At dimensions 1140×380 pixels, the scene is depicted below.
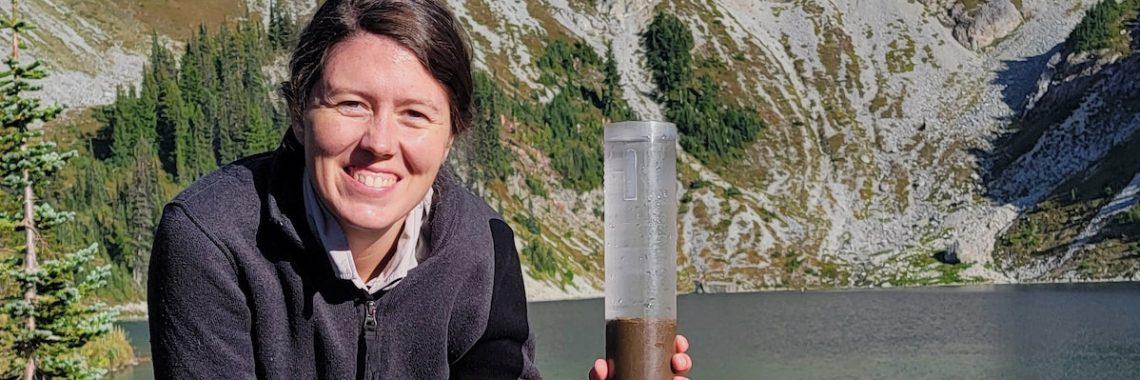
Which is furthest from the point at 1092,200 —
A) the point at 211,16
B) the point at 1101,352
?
the point at 211,16

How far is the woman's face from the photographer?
414 centimetres

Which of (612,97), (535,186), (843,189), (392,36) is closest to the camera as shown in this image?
(392,36)

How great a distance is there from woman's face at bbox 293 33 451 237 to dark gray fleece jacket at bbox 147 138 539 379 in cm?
23

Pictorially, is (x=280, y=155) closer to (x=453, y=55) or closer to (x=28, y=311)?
(x=453, y=55)

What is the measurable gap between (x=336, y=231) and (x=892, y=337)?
75917mm

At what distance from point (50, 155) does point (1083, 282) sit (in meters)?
148

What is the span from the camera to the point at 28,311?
2384cm

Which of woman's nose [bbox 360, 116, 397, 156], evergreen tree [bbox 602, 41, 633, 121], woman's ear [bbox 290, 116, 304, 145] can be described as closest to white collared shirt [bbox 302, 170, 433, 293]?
woman's ear [bbox 290, 116, 304, 145]

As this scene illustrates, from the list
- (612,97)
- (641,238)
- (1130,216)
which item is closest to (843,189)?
(612,97)

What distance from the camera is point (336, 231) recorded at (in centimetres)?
430

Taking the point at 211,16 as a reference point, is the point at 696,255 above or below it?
below

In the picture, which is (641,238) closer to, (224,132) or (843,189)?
(224,132)

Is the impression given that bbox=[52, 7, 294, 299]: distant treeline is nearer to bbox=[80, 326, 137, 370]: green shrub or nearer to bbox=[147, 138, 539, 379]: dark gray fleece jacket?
bbox=[80, 326, 137, 370]: green shrub

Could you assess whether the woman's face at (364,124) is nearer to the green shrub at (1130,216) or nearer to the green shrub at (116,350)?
the green shrub at (116,350)
